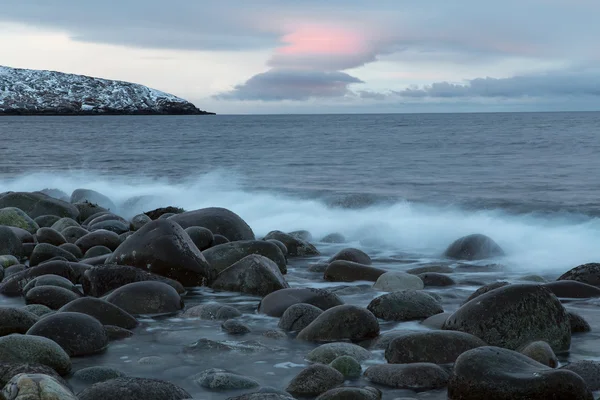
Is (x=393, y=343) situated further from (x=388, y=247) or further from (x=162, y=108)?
(x=162, y=108)

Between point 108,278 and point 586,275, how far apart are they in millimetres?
6280

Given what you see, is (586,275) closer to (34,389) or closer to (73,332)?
(73,332)

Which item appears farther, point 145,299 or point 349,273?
point 349,273

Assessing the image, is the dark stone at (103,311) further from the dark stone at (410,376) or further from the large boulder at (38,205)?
the large boulder at (38,205)

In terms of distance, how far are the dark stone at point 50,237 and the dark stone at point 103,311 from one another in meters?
5.27

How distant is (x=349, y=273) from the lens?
33.4ft

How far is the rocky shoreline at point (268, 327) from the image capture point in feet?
17.3

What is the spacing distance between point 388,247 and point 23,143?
4625 centimetres

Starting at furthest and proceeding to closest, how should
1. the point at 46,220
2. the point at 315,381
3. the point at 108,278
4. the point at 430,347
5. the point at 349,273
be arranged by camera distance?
the point at 46,220 → the point at 349,273 → the point at 108,278 → the point at 430,347 → the point at 315,381

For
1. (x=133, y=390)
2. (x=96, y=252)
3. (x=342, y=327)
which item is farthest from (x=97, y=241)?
(x=133, y=390)

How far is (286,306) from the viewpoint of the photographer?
8.05 m

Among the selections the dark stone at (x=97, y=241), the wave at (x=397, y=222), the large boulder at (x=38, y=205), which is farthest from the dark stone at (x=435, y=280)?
the large boulder at (x=38, y=205)

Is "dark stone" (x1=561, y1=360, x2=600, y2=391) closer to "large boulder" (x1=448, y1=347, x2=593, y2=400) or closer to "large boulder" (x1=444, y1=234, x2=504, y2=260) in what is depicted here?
"large boulder" (x1=448, y1=347, x2=593, y2=400)

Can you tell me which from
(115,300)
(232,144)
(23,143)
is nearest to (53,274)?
(115,300)
